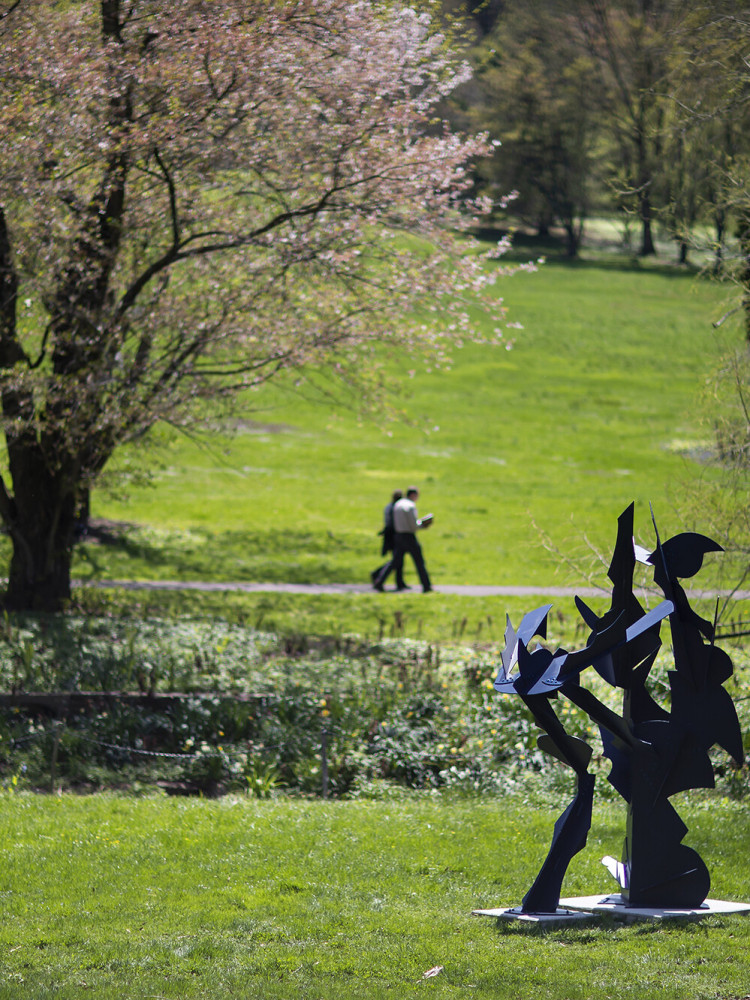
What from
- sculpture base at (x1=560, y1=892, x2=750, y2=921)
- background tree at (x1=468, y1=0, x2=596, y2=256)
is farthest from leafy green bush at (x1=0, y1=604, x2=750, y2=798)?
background tree at (x1=468, y1=0, x2=596, y2=256)

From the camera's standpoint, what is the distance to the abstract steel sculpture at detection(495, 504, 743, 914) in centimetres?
622

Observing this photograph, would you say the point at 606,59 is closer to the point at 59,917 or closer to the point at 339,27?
the point at 339,27

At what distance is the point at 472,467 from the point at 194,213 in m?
17.6

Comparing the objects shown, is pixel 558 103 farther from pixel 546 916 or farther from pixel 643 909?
pixel 546 916

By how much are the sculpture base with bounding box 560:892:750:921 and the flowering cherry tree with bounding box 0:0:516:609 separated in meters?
8.47

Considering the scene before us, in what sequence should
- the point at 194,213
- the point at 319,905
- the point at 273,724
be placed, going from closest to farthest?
the point at 319,905 < the point at 273,724 < the point at 194,213

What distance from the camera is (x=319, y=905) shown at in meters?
6.34

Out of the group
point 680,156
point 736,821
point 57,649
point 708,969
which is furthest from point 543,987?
point 680,156

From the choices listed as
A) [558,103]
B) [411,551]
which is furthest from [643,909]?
[558,103]

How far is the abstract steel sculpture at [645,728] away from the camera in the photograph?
6219mm

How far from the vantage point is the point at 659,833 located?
627 centimetres

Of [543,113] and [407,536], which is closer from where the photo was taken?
[407,536]

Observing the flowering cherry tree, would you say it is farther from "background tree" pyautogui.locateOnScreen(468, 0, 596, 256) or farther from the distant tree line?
"background tree" pyautogui.locateOnScreen(468, 0, 596, 256)

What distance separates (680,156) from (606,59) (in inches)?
1717
